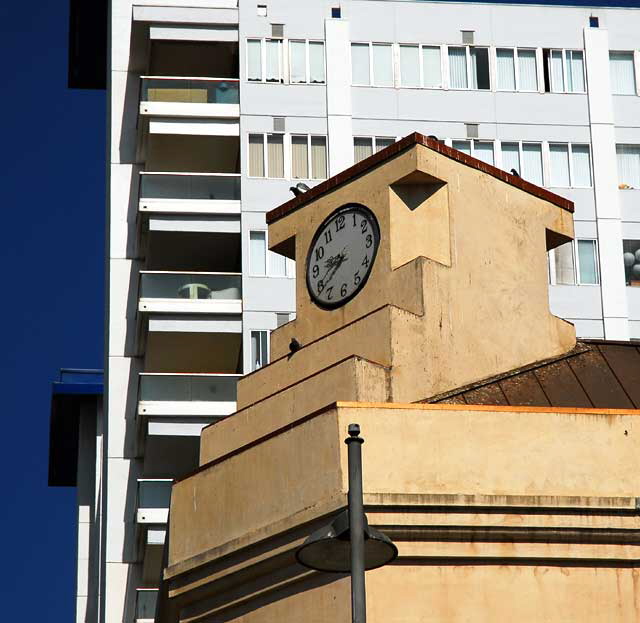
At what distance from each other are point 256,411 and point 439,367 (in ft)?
9.49

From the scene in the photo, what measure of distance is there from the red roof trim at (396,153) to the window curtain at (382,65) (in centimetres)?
3327

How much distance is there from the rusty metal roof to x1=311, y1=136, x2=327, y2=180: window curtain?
3285cm

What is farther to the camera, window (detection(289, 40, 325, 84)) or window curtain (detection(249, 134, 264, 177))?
window (detection(289, 40, 325, 84))

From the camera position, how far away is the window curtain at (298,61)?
62.8 meters

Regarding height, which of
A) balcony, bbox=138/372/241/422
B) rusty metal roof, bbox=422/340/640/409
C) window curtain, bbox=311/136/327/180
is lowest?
rusty metal roof, bbox=422/340/640/409

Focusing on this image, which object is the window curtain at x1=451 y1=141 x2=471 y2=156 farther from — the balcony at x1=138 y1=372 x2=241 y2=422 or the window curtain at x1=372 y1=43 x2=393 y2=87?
the balcony at x1=138 y1=372 x2=241 y2=422

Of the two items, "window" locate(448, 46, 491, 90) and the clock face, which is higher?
"window" locate(448, 46, 491, 90)

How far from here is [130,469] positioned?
59406 millimetres

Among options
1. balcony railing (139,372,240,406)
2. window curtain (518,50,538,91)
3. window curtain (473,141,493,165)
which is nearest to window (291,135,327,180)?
window curtain (473,141,493,165)

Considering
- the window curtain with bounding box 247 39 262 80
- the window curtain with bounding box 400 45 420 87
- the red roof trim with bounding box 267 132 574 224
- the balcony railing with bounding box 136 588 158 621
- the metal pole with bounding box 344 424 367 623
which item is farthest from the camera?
the window curtain with bounding box 400 45 420 87

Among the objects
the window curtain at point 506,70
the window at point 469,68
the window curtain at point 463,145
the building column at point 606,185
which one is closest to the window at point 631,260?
the building column at point 606,185

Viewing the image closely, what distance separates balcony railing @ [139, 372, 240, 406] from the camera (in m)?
57.5

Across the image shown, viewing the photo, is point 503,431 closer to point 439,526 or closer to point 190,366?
point 439,526

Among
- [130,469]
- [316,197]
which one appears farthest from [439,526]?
[130,469]
